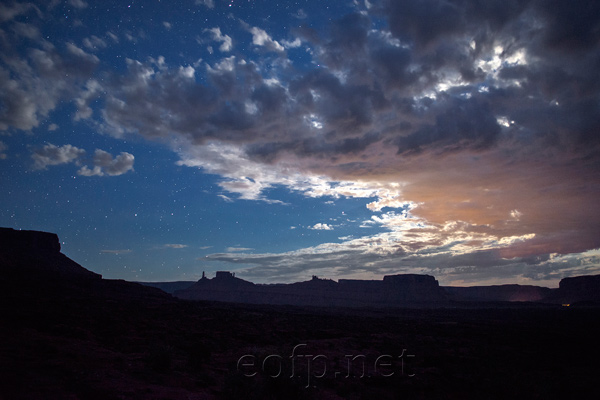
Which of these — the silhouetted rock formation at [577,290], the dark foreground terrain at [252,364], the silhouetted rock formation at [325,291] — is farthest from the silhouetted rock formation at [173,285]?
the silhouetted rock formation at [577,290]

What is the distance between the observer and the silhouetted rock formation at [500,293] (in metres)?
156

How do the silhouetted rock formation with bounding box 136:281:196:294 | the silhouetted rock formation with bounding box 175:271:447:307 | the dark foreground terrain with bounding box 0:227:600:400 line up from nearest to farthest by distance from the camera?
the dark foreground terrain with bounding box 0:227:600:400
the silhouetted rock formation with bounding box 175:271:447:307
the silhouetted rock formation with bounding box 136:281:196:294

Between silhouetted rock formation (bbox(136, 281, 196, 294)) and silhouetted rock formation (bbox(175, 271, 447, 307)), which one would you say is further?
silhouetted rock formation (bbox(136, 281, 196, 294))

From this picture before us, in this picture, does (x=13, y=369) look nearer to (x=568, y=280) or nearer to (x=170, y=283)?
(x=170, y=283)

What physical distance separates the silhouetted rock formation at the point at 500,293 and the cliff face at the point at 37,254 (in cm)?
15155

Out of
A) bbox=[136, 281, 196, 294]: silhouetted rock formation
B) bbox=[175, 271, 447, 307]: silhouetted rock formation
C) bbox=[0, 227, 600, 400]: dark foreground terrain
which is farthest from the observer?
bbox=[136, 281, 196, 294]: silhouetted rock formation

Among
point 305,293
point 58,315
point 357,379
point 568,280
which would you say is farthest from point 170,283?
point 568,280

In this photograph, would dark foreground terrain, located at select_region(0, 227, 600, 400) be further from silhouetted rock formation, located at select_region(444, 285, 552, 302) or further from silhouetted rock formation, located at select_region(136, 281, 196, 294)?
silhouetted rock formation, located at select_region(444, 285, 552, 302)

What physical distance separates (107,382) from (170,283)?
172 metres

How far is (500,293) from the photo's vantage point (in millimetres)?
167250

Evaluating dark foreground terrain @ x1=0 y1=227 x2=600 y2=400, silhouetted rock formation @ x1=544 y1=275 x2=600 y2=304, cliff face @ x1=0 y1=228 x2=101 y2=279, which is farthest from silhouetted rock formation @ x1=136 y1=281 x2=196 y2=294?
silhouetted rock formation @ x1=544 y1=275 x2=600 y2=304

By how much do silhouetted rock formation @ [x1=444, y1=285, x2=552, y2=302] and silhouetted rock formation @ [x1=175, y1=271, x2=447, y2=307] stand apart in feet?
71.4

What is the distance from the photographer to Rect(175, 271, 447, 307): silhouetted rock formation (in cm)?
13312

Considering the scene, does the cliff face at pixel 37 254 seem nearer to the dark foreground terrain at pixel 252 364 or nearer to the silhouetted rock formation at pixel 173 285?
the dark foreground terrain at pixel 252 364
